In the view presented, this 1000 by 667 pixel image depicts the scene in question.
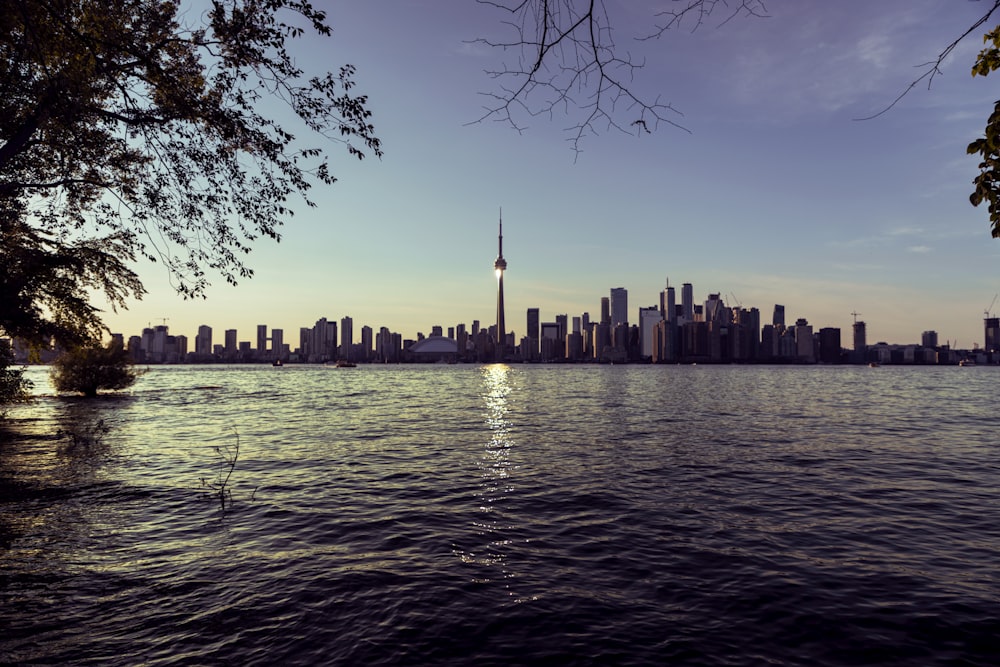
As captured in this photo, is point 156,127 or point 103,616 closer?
point 103,616

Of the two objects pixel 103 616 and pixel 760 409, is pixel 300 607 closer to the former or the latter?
pixel 103 616

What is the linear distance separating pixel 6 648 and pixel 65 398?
2648 inches

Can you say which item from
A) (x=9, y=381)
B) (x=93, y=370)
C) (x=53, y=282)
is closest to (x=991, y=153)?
(x=53, y=282)

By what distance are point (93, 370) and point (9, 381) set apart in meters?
29.4

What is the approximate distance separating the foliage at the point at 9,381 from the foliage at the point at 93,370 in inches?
891

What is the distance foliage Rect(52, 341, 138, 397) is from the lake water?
134ft

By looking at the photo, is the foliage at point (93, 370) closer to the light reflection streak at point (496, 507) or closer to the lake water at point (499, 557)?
the lake water at point (499, 557)

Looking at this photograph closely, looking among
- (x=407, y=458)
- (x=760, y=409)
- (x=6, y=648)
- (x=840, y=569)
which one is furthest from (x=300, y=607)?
(x=760, y=409)

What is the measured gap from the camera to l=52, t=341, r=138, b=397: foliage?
5900 cm

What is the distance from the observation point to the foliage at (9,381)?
108ft

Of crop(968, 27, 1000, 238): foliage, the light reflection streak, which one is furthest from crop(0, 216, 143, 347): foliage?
crop(968, 27, 1000, 238): foliage

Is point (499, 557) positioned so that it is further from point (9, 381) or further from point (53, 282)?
point (9, 381)

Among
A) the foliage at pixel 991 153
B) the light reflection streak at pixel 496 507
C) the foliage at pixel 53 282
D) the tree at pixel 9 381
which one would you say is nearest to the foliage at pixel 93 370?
the tree at pixel 9 381

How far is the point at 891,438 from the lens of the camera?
1305 inches
